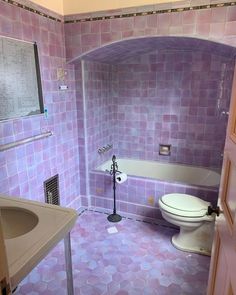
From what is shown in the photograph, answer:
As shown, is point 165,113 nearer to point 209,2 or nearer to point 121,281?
point 209,2

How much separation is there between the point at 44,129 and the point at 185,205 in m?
1.49

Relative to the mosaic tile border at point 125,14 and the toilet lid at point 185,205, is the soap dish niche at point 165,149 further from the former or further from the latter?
the mosaic tile border at point 125,14

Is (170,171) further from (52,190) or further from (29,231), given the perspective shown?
(29,231)

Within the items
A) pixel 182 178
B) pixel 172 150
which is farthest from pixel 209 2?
pixel 182 178

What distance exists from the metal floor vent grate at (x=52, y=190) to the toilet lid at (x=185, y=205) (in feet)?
3.64

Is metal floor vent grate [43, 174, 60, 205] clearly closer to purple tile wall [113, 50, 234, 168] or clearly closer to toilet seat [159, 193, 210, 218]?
toilet seat [159, 193, 210, 218]

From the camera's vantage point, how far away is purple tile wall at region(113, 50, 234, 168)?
2971 mm

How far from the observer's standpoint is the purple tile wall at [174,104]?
297 centimetres

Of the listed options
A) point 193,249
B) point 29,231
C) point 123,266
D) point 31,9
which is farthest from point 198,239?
point 31,9

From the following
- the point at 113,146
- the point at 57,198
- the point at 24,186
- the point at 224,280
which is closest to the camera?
the point at 224,280

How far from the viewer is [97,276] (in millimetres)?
1942

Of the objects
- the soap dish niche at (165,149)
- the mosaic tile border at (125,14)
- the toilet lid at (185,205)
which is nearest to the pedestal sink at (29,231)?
the toilet lid at (185,205)

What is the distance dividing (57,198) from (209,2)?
7.53ft

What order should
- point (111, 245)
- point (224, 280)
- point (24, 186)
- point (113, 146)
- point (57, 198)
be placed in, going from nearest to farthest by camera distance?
1. point (224, 280)
2. point (24, 186)
3. point (111, 245)
4. point (57, 198)
5. point (113, 146)
